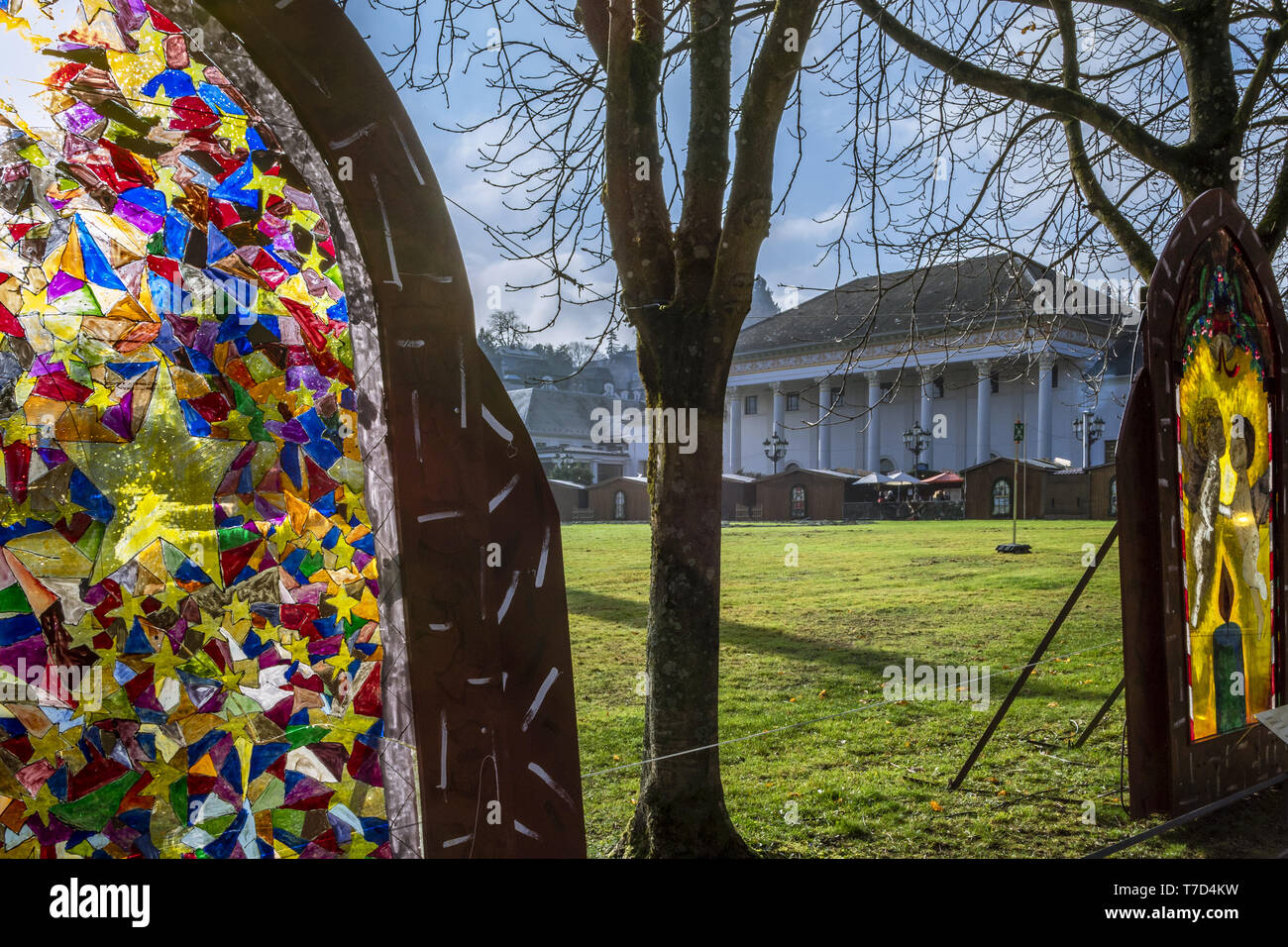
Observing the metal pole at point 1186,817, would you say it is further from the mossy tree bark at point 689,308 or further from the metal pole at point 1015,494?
the metal pole at point 1015,494

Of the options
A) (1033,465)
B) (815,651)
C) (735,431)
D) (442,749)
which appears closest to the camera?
(442,749)

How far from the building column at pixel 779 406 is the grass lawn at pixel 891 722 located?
118ft

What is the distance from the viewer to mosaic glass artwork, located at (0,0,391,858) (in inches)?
72.3

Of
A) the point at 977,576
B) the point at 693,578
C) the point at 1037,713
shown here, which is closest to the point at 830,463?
the point at 977,576

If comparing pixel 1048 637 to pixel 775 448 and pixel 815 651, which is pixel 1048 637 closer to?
pixel 815 651

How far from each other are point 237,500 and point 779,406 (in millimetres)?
53021

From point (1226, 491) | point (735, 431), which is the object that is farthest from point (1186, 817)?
point (735, 431)

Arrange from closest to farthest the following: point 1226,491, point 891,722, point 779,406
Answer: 1. point 1226,491
2. point 891,722
3. point 779,406

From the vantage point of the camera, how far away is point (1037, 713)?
6746 mm

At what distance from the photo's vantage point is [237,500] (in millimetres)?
1975

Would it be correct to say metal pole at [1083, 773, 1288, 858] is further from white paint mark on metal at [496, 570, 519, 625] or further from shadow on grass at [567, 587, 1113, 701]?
shadow on grass at [567, 587, 1113, 701]

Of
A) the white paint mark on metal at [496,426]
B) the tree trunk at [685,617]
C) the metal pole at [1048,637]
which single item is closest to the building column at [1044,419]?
the metal pole at [1048,637]

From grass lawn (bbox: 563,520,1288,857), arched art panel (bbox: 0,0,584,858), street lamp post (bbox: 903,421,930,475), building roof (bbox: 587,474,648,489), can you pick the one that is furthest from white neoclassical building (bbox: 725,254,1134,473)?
arched art panel (bbox: 0,0,584,858)

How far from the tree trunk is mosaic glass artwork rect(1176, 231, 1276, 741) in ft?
7.32
